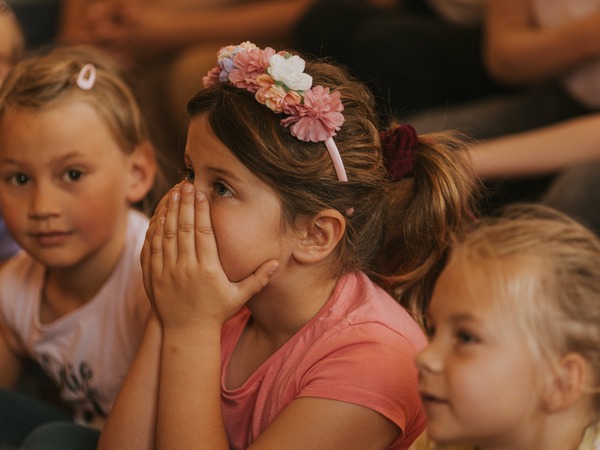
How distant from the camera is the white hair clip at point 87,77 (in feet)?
4.88

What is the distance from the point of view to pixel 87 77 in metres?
1.51

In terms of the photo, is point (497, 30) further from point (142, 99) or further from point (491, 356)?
point (491, 356)

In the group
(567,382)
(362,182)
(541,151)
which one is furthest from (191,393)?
(541,151)

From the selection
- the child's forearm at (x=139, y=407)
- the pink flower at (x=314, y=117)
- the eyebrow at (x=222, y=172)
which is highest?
the pink flower at (x=314, y=117)

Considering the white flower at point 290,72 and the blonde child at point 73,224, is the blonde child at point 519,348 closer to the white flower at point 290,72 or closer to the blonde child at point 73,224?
the white flower at point 290,72

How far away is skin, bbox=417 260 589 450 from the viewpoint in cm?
88

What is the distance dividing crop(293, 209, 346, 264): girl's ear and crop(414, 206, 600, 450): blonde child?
9.4 inches

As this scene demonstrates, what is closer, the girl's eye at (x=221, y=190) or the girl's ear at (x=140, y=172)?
the girl's eye at (x=221, y=190)

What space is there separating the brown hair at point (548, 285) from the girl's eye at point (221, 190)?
0.33 m

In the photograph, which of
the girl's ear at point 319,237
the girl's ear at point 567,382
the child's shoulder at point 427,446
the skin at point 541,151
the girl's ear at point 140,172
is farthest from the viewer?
the skin at point 541,151

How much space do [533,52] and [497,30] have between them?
14 centimetres

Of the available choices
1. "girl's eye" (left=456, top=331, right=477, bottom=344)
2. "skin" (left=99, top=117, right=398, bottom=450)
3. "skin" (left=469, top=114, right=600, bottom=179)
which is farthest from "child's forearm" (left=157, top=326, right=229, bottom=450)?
"skin" (left=469, top=114, right=600, bottom=179)

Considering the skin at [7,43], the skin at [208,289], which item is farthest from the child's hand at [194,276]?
the skin at [7,43]

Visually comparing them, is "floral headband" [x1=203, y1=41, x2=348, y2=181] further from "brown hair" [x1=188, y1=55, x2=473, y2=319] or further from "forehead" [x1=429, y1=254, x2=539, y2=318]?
"forehead" [x1=429, y1=254, x2=539, y2=318]
